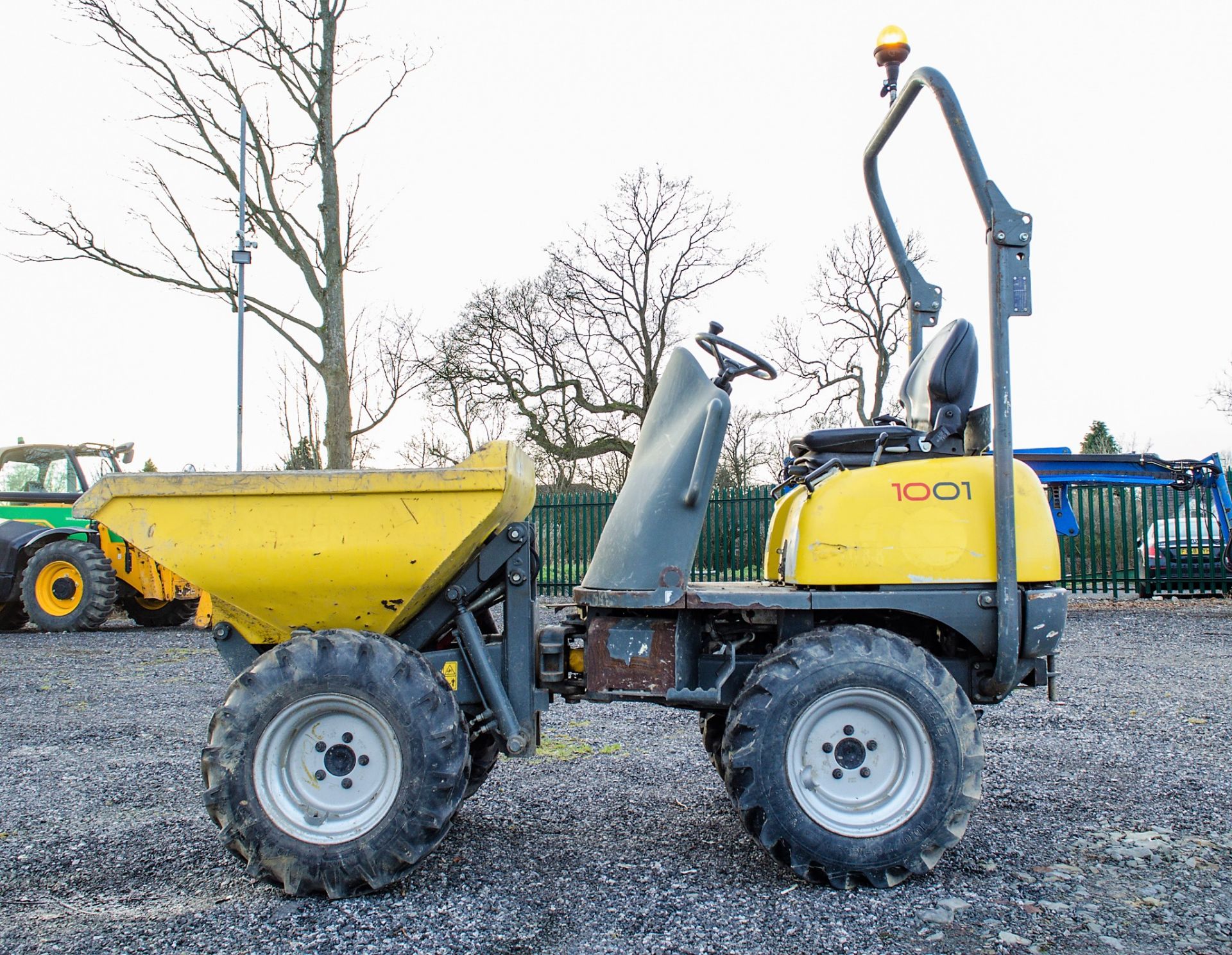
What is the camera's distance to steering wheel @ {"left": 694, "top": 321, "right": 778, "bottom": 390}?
3.40 m

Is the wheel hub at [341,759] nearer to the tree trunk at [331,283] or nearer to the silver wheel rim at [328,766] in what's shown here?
the silver wheel rim at [328,766]

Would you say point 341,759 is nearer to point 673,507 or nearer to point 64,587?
point 673,507

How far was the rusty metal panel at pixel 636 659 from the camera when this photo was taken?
332cm

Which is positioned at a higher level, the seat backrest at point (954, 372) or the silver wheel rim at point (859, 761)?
the seat backrest at point (954, 372)

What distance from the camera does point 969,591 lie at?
324cm

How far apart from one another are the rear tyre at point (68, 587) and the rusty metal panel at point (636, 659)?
9984 millimetres

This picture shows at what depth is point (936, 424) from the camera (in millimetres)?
3557

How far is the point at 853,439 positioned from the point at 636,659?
1.18 metres

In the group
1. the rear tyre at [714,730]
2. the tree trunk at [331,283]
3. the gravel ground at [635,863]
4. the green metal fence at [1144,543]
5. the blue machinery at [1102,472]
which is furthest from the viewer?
the tree trunk at [331,283]

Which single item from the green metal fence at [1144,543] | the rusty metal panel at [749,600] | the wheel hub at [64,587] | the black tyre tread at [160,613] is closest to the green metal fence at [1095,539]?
the green metal fence at [1144,543]

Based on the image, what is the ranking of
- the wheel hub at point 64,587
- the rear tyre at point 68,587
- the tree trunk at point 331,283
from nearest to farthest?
1. the rear tyre at point 68,587
2. the wheel hub at point 64,587
3. the tree trunk at point 331,283

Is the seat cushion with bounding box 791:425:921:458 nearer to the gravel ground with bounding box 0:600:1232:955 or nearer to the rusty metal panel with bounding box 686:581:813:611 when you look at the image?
the rusty metal panel with bounding box 686:581:813:611

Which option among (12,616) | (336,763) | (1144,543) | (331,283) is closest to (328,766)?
(336,763)

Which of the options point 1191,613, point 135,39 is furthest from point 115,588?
point 1191,613
